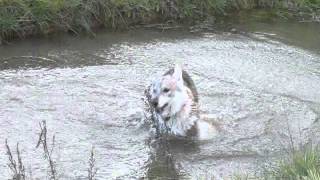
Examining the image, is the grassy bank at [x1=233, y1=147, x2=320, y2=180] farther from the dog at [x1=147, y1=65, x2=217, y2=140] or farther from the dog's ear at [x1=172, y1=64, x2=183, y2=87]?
the dog's ear at [x1=172, y1=64, x2=183, y2=87]

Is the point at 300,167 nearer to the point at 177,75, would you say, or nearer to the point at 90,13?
the point at 177,75

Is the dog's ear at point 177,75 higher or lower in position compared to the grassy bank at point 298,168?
higher

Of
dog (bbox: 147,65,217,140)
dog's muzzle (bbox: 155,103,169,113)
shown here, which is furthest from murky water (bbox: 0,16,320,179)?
dog's muzzle (bbox: 155,103,169,113)

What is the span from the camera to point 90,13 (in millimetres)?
10609

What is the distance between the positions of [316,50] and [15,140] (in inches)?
222

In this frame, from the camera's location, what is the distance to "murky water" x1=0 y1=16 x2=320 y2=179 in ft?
21.6

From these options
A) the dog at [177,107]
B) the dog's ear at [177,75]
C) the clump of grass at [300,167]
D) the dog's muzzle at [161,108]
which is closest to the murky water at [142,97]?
the dog at [177,107]

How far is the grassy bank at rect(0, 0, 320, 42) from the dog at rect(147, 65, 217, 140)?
3334mm

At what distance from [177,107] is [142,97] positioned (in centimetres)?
111

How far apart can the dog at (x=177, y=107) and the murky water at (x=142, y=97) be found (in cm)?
17

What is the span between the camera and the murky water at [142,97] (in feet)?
21.6

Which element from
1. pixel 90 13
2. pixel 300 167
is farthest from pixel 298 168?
pixel 90 13

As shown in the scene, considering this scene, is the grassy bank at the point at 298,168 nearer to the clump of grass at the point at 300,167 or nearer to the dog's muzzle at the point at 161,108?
the clump of grass at the point at 300,167

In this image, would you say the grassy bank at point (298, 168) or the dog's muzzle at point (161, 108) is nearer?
the grassy bank at point (298, 168)
